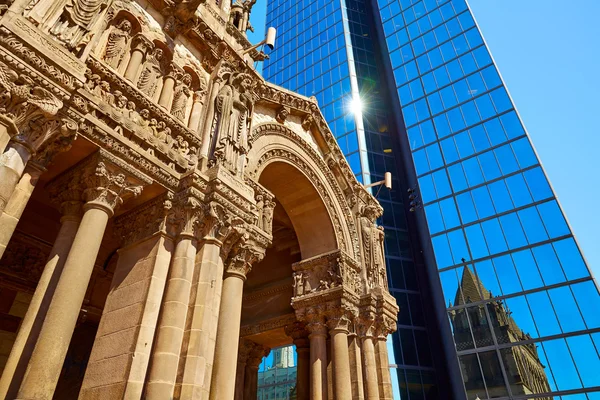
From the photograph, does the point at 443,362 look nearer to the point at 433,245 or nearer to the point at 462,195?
the point at 433,245

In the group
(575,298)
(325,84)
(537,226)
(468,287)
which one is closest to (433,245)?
(468,287)

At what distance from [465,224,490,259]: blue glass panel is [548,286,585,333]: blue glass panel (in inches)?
183

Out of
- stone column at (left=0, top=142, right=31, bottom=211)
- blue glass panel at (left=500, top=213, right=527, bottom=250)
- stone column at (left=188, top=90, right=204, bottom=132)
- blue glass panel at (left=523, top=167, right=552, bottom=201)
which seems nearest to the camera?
stone column at (left=0, top=142, right=31, bottom=211)

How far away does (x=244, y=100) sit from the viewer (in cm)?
976

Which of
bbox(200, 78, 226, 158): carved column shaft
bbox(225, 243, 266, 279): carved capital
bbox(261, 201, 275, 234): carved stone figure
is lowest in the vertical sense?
bbox(225, 243, 266, 279): carved capital

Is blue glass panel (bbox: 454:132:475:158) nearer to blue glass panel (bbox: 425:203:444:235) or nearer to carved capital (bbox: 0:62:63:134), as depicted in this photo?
blue glass panel (bbox: 425:203:444:235)

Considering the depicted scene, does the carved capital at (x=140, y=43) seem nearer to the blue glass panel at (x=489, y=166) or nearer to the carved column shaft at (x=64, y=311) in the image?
Result: the carved column shaft at (x=64, y=311)

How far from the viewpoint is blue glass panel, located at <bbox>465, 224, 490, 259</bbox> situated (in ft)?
88.9

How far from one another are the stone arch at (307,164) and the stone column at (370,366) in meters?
2.99

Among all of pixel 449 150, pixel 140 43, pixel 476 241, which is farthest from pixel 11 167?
pixel 449 150

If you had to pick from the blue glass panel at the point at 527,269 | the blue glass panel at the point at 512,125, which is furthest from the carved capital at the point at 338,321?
the blue glass panel at the point at 512,125

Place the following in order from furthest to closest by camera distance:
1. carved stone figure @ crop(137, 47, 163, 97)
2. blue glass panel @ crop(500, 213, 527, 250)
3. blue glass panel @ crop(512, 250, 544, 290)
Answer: blue glass panel @ crop(500, 213, 527, 250), blue glass panel @ crop(512, 250, 544, 290), carved stone figure @ crop(137, 47, 163, 97)

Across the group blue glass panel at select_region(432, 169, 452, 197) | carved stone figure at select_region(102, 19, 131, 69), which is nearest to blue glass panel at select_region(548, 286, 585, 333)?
blue glass panel at select_region(432, 169, 452, 197)

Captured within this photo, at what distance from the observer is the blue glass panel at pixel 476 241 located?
88.9ft
